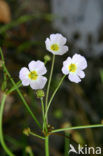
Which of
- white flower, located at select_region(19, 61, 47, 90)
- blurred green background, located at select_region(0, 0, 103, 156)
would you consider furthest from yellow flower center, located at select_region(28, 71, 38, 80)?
blurred green background, located at select_region(0, 0, 103, 156)

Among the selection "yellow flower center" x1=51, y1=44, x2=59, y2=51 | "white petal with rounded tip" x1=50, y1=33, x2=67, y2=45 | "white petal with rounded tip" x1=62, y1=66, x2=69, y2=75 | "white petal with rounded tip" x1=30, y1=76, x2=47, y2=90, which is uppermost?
"white petal with rounded tip" x1=50, y1=33, x2=67, y2=45

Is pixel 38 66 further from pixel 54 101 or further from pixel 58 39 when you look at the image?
pixel 54 101

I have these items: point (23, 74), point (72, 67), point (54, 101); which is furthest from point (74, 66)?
point (54, 101)

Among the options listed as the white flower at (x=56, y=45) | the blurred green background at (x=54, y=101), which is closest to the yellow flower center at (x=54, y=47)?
the white flower at (x=56, y=45)

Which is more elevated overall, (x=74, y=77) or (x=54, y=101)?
(x=54, y=101)

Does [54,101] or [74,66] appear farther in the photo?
[54,101]

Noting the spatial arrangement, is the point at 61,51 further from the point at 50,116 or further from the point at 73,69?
the point at 50,116

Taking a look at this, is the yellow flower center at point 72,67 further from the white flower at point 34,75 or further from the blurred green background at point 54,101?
the blurred green background at point 54,101

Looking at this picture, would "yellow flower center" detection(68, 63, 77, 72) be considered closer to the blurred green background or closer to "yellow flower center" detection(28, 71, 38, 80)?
"yellow flower center" detection(28, 71, 38, 80)
